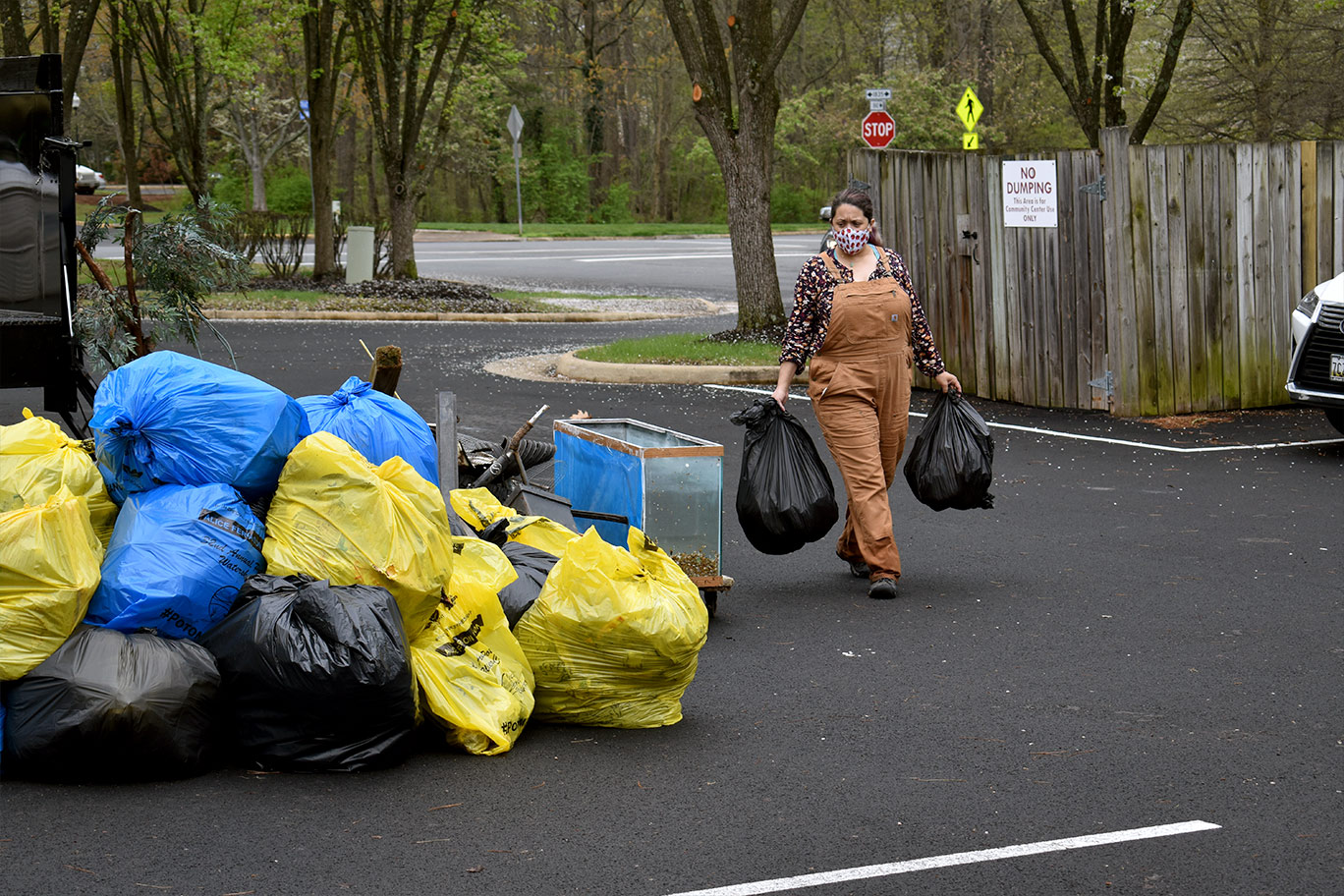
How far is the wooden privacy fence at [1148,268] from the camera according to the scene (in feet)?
36.4

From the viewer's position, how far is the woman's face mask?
20.8ft

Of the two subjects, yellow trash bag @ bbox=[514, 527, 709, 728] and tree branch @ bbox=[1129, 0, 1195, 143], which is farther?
tree branch @ bbox=[1129, 0, 1195, 143]

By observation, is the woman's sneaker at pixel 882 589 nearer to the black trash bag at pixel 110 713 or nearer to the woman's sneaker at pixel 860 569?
the woman's sneaker at pixel 860 569

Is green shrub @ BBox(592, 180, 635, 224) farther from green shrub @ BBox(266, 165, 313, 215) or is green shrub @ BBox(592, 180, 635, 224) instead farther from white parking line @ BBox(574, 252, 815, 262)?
white parking line @ BBox(574, 252, 815, 262)

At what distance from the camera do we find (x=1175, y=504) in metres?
8.27

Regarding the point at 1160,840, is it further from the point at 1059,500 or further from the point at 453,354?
the point at 453,354

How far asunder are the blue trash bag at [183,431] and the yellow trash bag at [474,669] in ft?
2.59

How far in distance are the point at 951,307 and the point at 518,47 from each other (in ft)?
122

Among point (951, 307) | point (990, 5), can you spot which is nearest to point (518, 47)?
point (990, 5)

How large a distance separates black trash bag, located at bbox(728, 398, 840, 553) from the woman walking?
6.5 inches

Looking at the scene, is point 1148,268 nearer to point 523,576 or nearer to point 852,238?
point 852,238

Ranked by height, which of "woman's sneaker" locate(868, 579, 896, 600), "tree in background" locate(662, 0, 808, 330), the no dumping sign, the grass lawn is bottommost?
"woman's sneaker" locate(868, 579, 896, 600)

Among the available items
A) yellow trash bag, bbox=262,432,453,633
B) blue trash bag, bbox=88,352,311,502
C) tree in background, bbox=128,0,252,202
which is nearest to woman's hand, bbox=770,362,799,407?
yellow trash bag, bbox=262,432,453,633

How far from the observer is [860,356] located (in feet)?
20.9
